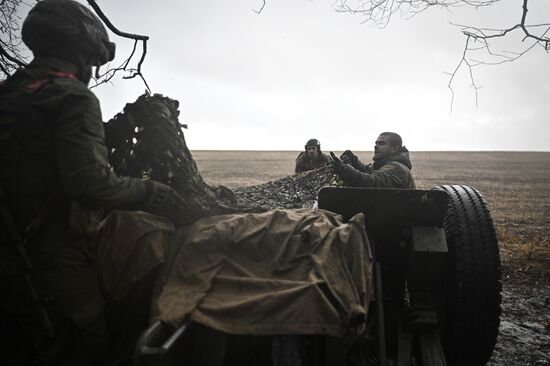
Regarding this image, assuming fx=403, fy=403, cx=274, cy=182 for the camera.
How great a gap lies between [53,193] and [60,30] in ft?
3.09

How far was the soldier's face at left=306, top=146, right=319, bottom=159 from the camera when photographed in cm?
1236

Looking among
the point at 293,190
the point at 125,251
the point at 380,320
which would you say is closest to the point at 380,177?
the point at 380,320

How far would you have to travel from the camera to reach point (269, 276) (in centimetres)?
206

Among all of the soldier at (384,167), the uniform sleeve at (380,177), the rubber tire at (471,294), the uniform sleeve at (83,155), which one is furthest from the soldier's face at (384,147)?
the uniform sleeve at (83,155)

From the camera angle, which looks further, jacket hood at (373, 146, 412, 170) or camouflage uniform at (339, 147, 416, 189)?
jacket hood at (373, 146, 412, 170)

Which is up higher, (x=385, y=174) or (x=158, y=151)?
(x=158, y=151)

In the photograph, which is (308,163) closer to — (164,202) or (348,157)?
A: (348,157)

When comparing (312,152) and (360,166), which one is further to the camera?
(312,152)

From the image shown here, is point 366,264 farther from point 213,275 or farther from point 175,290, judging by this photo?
point 175,290

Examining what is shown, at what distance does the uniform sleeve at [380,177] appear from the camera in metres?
4.73

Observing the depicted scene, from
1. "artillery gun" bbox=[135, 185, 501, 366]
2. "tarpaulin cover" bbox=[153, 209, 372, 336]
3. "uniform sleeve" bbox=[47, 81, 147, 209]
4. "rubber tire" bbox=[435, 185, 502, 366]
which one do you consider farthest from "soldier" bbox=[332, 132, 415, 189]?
"uniform sleeve" bbox=[47, 81, 147, 209]

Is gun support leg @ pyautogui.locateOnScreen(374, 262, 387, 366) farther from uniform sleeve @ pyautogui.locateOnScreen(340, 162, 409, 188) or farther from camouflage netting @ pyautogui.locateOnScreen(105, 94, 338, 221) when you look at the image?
uniform sleeve @ pyautogui.locateOnScreen(340, 162, 409, 188)

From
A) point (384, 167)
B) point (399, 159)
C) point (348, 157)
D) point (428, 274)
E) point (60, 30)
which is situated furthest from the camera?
point (348, 157)

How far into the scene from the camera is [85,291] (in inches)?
86.4
